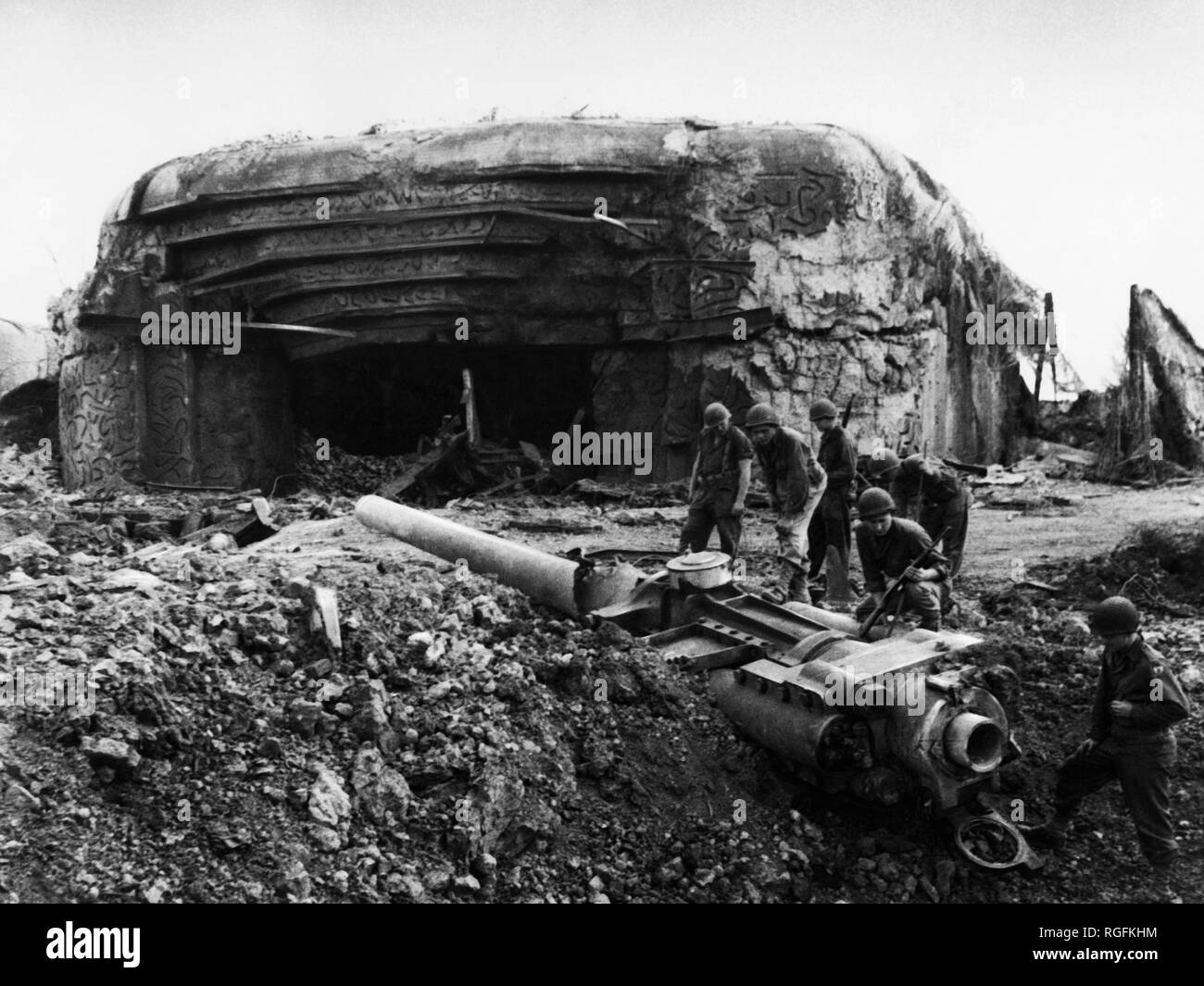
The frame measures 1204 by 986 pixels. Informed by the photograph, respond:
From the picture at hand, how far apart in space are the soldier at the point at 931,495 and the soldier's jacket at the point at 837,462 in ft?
1.99

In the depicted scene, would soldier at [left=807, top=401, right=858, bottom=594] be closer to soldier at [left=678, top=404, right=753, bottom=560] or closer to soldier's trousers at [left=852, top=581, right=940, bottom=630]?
soldier at [left=678, top=404, right=753, bottom=560]

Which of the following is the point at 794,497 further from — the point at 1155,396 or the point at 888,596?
the point at 1155,396

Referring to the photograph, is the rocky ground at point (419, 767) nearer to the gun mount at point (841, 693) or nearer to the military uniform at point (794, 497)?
the gun mount at point (841, 693)

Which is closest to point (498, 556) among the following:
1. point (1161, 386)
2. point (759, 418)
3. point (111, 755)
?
point (759, 418)

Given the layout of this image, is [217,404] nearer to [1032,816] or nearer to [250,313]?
[250,313]

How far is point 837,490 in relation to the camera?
24.4 ft

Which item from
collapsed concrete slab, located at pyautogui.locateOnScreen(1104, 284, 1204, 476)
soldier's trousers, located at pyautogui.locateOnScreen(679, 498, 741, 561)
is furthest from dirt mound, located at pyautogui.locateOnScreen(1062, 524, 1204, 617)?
collapsed concrete slab, located at pyautogui.locateOnScreen(1104, 284, 1204, 476)

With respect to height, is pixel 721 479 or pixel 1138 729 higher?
pixel 721 479

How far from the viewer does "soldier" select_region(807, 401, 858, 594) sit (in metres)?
7.38

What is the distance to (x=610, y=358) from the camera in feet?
39.6

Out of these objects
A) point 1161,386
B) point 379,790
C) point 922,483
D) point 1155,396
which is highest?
point 1161,386

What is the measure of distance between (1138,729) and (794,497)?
303 cm

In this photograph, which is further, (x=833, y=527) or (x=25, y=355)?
(x=25, y=355)

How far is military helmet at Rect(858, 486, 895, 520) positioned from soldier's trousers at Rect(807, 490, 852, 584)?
1.72 metres
